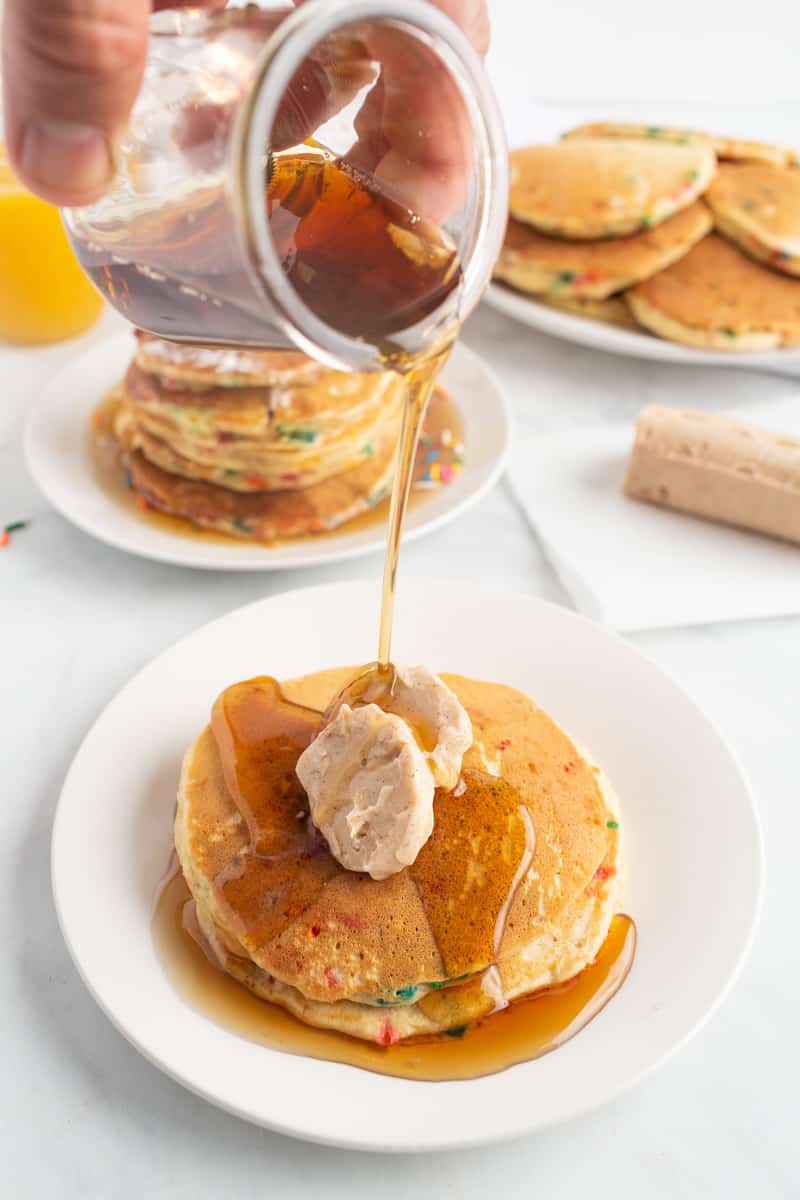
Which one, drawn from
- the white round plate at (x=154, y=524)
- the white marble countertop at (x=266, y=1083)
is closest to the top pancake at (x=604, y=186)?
the white round plate at (x=154, y=524)

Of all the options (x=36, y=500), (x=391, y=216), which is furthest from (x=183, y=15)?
(x=36, y=500)

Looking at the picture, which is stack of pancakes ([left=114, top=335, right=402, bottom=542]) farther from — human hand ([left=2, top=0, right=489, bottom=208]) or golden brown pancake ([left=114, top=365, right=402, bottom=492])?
human hand ([left=2, top=0, right=489, bottom=208])

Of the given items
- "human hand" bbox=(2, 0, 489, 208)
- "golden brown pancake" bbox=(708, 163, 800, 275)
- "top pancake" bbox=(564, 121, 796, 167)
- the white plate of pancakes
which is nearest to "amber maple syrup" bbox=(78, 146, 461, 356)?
"human hand" bbox=(2, 0, 489, 208)

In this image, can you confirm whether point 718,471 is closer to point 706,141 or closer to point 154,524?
point 154,524

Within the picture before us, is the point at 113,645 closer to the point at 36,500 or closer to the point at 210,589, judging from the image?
the point at 210,589

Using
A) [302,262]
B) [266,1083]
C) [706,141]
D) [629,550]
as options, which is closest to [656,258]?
[706,141]

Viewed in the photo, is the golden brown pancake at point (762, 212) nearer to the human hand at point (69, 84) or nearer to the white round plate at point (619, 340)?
the white round plate at point (619, 340)
